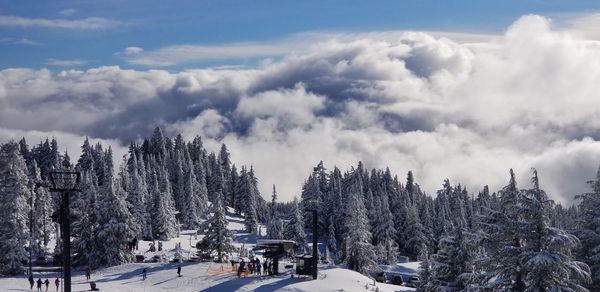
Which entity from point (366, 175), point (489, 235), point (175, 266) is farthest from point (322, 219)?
point (489, 235)

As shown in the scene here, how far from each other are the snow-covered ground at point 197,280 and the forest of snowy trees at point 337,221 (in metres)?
5.61

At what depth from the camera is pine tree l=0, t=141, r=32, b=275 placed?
219 ft

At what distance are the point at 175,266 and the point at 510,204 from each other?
4994 cm

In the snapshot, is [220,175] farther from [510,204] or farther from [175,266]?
[510,204]

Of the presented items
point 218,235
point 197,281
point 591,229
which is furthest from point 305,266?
point 591,229

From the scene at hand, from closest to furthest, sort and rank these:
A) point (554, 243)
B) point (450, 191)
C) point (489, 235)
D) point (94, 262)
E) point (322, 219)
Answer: point (554, 243) → point (489, 235) → point (94, 262) → point (322, 219) → point (450, 191)

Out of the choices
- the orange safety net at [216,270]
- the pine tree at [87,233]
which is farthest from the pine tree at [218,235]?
the pine tree at [87,233]

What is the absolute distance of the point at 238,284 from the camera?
5994cm

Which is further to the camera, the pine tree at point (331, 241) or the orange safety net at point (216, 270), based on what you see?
the pine tree at point (331, 241)

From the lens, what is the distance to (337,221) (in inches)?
5007

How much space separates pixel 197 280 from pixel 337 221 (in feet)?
221

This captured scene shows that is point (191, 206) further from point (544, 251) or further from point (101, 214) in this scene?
point (544, 251)

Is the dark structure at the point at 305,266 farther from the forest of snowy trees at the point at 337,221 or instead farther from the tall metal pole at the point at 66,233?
the tall metal pole at the point at 66,233

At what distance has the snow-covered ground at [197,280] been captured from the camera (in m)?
59.0
